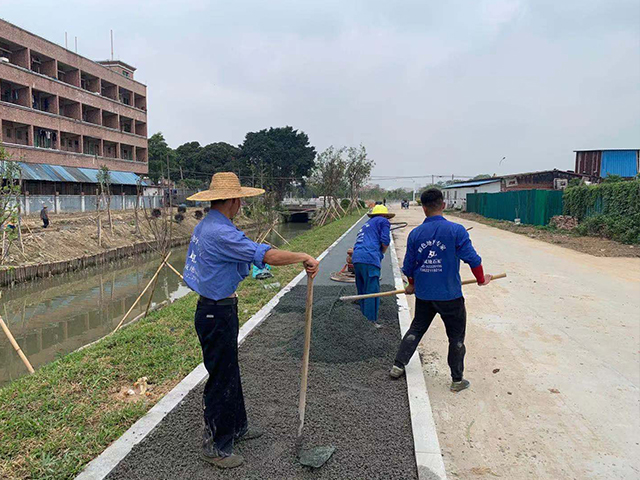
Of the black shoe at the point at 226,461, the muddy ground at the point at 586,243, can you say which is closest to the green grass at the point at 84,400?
the black shoe at the point at 226,461

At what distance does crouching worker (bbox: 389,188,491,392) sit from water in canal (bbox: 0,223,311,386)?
5861mm

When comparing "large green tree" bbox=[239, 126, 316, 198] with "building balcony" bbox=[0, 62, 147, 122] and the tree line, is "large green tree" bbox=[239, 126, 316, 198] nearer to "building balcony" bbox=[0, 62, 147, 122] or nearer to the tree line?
the tree line

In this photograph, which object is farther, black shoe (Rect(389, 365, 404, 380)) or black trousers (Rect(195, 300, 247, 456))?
black shoe (Rect(389, 365, 404, 380))

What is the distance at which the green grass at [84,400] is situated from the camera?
2787mm

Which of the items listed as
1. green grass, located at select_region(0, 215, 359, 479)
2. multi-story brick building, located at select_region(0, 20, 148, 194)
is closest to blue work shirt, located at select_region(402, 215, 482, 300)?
green grass, located at select_region(0, 215, 359, 479)

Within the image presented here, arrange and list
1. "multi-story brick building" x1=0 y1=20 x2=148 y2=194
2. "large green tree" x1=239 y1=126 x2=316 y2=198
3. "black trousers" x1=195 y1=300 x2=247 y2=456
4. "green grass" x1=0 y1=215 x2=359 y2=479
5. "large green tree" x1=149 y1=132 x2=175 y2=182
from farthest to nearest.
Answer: "large green tree" x1=239 y1=126 x2=316 y2=198, "large green tree" x1=149 y1=132 x2=175 y2=182, "multi-story brick building" x1=0 y1=20 x2=148 y2=194, "green grass" x1=0 y1=215 x2=359 y2=479, "black trousers" x1=195 y1=300 x2=247 y2=456

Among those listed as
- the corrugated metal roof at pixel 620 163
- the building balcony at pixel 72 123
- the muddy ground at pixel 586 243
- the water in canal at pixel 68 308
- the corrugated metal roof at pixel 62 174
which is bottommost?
the water in canal at pixel 68 308

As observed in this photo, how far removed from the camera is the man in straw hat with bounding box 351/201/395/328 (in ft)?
16.9

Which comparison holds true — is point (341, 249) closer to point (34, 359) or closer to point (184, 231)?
point (34, 359)

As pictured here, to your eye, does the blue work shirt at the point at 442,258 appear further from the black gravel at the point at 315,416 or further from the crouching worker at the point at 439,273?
the black gravel at the point at 315,416

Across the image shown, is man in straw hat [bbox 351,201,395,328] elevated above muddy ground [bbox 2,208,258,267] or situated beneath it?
elevated above

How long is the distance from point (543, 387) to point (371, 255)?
216 centimetres

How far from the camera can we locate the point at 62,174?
28.1 m

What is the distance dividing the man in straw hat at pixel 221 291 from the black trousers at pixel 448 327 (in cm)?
160
